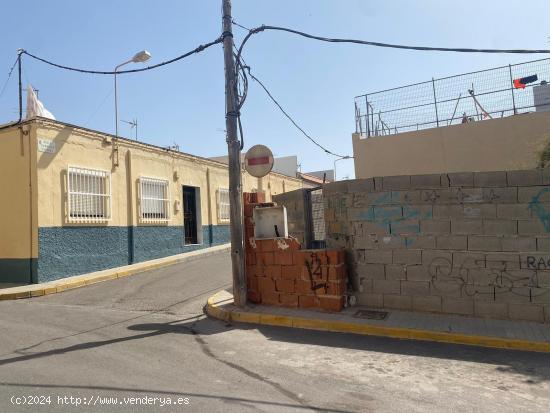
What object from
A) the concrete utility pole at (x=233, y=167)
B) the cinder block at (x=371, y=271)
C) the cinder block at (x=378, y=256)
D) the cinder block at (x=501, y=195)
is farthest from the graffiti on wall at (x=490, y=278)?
the concrete utility pole at (x=233, y=167)

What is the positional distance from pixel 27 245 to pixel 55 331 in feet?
20.5

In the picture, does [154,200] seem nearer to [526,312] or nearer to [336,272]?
[336,272]

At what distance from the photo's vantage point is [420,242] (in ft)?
24.4

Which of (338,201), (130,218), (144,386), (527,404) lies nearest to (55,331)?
(144,386)

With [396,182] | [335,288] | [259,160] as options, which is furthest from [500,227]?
[259,160]

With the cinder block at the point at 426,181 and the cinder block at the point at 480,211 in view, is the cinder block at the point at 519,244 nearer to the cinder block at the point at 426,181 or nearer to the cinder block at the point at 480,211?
the cinder block at the point at 480,211

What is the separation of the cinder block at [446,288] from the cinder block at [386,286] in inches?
22.0

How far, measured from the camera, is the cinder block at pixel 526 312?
267 inches

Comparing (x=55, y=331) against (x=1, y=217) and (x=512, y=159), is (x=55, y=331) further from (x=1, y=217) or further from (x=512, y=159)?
(x=512, y=159)

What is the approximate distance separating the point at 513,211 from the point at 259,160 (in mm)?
4461

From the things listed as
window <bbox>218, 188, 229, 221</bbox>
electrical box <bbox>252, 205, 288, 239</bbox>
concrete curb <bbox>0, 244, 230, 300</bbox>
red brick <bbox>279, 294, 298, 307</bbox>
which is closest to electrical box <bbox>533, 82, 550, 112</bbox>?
electrical box <bbox>252, 205, 288, 239</bbox>

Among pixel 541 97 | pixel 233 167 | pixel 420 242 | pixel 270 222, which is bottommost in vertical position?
pixel 420 242

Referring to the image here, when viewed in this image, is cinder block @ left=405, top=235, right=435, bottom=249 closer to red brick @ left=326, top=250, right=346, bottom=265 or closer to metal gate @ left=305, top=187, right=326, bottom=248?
red brick @ left=326, top=250, right=346, bottom=265

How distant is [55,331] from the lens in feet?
22.4
